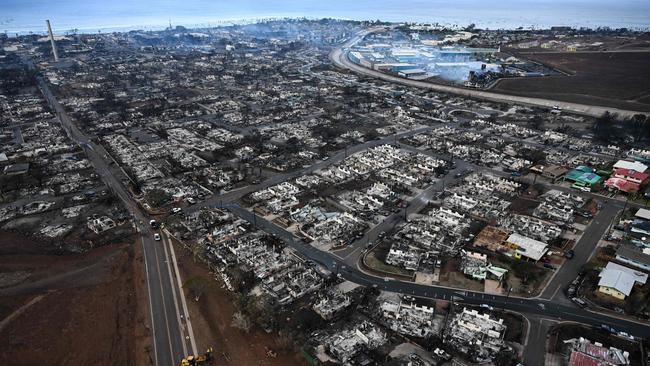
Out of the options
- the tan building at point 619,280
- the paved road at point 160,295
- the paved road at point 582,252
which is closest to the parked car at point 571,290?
the paved road at point 582,252

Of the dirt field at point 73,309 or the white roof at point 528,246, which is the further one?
the white roof at point 528,246

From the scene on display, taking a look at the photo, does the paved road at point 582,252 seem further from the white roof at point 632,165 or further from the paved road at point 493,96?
the paved road at point 493,96

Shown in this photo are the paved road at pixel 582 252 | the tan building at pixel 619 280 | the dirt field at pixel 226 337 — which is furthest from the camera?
the paved road at pixel 582 252

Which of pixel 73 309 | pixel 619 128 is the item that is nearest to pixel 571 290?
pixel 73 309

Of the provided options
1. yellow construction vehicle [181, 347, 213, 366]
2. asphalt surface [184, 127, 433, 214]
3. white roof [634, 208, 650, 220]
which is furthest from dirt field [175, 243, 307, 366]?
white roof [634, 208, 650, 220]

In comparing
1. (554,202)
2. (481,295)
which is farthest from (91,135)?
(554,202)

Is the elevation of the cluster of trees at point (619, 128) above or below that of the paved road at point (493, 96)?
below

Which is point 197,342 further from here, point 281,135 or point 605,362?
point 281,135

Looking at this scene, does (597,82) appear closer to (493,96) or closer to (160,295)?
(493,96)
